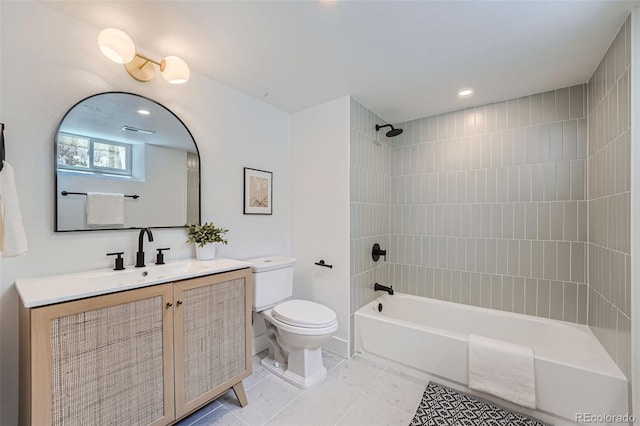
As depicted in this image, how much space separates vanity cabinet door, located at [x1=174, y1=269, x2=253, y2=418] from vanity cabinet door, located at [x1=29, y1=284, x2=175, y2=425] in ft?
0.20

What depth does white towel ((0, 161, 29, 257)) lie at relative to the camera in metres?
1.10

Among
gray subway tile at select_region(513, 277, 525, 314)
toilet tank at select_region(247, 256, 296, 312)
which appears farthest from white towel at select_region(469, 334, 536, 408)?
toilet tank at select_region(247, 256, 296, 312)

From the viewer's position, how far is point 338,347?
2.38 meters

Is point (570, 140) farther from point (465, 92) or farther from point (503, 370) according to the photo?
point (503, 370)

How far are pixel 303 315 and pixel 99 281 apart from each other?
126 centimetres

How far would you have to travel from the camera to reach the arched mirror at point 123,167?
1430 millimetres

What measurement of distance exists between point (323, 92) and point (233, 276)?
169 cm

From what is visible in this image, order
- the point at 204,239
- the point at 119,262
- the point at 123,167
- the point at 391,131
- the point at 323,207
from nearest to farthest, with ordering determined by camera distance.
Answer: the point at 119,262 → the point at 123,167 → the point at 204,239 → the point at 323,207 → the point at 391,131

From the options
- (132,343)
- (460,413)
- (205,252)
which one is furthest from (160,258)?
(460,413)

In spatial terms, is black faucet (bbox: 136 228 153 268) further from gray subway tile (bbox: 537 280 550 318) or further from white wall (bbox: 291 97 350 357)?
gray subway tile (bbox: 537 280 550 318)

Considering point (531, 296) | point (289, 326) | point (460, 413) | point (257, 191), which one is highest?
point (257, 191)

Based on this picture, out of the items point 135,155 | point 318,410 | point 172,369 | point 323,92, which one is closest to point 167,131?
point 135,155

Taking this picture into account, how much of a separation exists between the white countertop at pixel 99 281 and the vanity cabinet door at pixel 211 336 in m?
0.07

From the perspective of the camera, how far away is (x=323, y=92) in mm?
2301
